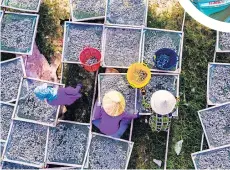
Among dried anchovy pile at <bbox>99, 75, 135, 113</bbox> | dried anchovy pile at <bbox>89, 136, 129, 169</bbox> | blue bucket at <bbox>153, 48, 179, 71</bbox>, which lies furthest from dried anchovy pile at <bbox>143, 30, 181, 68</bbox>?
dried anchovy pile at <bbox>89, 136, 129, 169</bbox>

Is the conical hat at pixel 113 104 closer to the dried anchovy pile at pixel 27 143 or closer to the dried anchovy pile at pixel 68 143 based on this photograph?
the dried anchovy pile at pixel 68 143

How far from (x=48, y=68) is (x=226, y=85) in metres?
1.71

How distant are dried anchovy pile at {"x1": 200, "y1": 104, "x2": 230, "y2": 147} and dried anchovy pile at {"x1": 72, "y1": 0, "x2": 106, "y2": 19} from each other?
139 centimetres

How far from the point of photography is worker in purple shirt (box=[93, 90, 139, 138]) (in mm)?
3320

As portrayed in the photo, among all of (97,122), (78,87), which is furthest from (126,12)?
(97,122)

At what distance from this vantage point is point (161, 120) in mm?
3479

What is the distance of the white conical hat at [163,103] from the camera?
320 centimetres

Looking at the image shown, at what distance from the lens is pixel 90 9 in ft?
12.2

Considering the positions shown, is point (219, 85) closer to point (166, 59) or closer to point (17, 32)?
point (166, 59)

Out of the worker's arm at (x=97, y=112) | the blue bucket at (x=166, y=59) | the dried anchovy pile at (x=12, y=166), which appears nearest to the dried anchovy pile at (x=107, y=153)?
the worker's arm at (x=97, y=112)

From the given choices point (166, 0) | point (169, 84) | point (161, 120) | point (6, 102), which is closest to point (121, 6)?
point (166, 0)

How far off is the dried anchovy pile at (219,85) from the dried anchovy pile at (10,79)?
1.78 m

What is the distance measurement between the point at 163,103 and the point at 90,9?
1192 millimetres

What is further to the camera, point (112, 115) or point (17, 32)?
point (17, 32)
